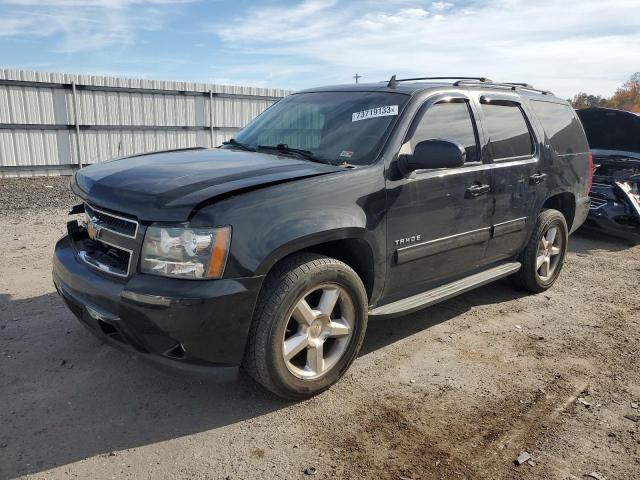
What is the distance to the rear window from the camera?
4992 mm

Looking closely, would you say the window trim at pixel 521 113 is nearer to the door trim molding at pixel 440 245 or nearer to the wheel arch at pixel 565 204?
the door trim molding at pixel 440 245

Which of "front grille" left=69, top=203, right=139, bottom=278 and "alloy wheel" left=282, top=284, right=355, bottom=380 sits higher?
"front grille" left=69, top=203, right=139, bottom=278

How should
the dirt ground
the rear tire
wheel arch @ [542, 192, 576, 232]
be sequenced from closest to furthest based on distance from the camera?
1. the dirt ground
2. the rear tire
3. wheel arch @ [542, 192, 576, 232]

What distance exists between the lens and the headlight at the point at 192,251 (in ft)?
8.54

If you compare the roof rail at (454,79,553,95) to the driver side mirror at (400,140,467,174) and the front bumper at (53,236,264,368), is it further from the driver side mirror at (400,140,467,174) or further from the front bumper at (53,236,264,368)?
the front bumper at (53,236,264,368)

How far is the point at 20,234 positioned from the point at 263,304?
5270 millimetres

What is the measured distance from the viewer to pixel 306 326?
120 inches

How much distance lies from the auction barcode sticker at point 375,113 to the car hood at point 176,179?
59 cm

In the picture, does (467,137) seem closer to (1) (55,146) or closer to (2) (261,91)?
(1) (55,146)

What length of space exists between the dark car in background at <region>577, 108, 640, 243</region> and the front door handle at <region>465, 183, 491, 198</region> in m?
4.48

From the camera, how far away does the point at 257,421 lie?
291 centimetres

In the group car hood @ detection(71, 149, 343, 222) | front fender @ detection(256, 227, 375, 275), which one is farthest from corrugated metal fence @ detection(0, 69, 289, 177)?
front fender @ detection(256, 227, 375, 275)

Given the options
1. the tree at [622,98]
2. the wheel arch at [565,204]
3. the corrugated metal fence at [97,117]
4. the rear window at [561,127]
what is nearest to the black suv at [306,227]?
the rear window at [561,127]

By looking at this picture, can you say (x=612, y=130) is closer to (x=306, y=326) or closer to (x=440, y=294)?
(x=440, y=294)
